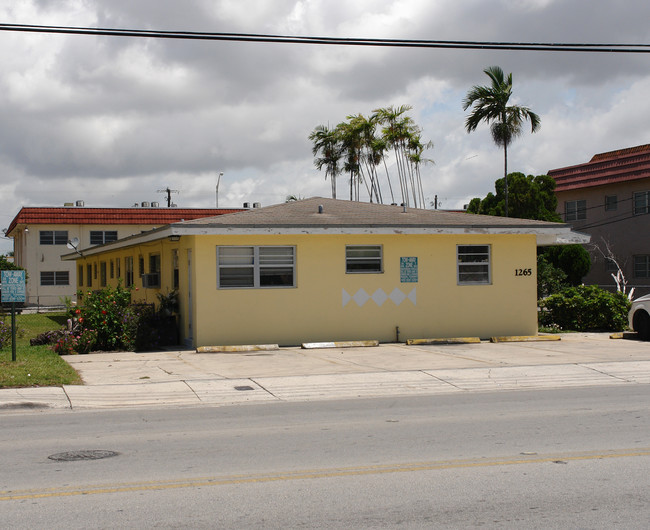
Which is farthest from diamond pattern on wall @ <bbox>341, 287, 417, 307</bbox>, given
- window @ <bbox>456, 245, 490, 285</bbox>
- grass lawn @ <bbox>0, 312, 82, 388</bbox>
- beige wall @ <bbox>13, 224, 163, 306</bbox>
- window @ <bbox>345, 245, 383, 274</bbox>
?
beige wall @ <bbox>13, 224, 163, 306</bbox>

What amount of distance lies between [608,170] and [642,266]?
595cm

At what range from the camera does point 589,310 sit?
24.2m

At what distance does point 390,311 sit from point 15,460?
14089 mm

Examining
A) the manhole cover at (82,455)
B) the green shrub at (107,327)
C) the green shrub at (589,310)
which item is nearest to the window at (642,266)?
the green shrub at (589,310)

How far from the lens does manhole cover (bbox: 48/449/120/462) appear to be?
810 centimetres

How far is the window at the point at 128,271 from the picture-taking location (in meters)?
28.5

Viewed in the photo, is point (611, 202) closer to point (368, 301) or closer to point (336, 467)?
point (368, 301)

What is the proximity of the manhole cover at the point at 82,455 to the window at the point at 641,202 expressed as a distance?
3878cm

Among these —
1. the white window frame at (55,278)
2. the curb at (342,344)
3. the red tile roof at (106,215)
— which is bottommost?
the curb at (342,344)

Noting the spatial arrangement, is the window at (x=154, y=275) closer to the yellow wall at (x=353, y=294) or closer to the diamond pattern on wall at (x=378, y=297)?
the yellow wall at (x=353, y=294)

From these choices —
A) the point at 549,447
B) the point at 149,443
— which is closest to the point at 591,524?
the point at 549,447

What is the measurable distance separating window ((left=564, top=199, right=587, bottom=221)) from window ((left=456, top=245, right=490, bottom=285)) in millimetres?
25686

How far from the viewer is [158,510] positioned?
6117 millimetres

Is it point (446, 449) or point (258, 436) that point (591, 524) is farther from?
point (258, 436)
